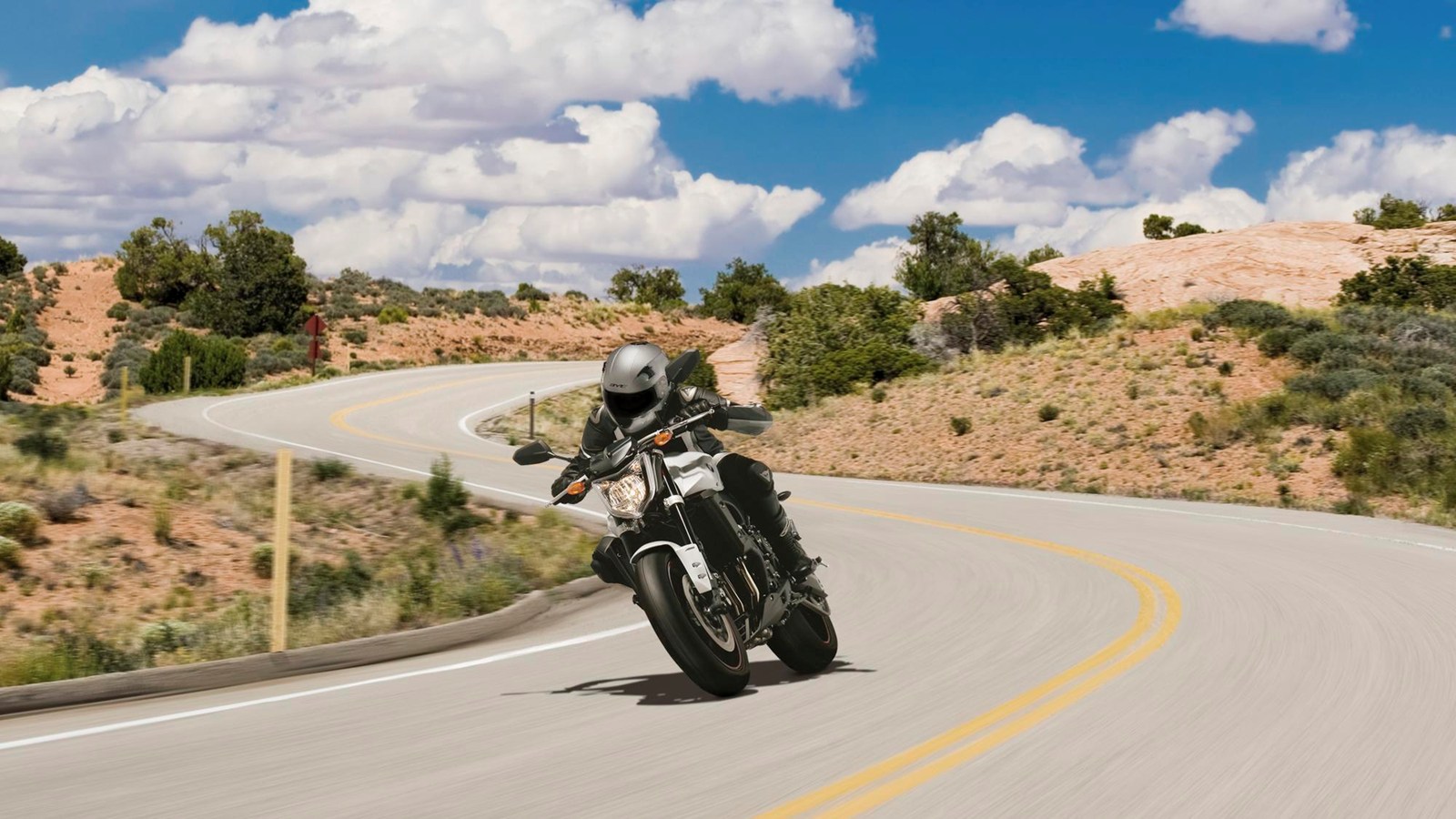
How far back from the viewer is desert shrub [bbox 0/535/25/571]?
1381cm

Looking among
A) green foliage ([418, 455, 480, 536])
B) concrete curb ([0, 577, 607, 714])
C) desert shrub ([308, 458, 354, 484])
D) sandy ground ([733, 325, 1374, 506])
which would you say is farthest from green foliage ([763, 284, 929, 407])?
concrete curb ([0, 577, 607, 714])

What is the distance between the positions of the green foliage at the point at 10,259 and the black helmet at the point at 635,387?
9826 cm

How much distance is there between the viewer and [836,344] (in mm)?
45062

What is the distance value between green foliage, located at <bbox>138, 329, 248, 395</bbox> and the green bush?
40629 millimetres

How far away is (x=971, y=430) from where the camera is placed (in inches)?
1287

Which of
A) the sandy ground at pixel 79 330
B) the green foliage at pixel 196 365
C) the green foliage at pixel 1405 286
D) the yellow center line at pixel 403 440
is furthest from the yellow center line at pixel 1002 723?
the sandy ground at pixel 79 330

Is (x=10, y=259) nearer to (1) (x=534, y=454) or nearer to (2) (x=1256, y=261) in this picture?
(2) (x=1256, y=261)

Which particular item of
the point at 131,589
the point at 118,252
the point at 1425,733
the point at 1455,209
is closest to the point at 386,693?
the point at 1425,733

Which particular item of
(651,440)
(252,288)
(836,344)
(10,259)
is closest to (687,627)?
(651,440)

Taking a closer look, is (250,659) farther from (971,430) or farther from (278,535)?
(971,430)

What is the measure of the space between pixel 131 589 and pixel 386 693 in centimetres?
677

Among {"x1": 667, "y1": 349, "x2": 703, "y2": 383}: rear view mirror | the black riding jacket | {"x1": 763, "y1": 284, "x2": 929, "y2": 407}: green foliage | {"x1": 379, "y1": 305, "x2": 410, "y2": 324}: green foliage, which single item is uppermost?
{"x1": 379, "y1": 305, "x2": 410, "y2": 324}: green foliage

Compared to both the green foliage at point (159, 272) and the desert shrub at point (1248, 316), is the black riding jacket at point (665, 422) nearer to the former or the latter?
the desert shrub at point (1248, 316)

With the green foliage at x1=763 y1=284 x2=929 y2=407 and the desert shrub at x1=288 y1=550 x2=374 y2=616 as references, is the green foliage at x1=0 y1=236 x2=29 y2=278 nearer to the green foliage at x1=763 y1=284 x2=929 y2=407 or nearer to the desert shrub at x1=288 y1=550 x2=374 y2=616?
the green foliage at x1=763 y1=284 x2=929 y2=407
